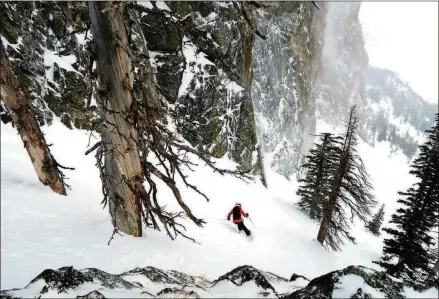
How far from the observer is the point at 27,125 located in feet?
24.3

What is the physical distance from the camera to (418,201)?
1797 cm

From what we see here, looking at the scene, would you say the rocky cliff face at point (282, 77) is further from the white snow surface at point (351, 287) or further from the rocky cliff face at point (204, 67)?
the white snow surface at point (351, 287)

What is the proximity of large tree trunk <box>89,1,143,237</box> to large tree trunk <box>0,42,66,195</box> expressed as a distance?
2355 mm

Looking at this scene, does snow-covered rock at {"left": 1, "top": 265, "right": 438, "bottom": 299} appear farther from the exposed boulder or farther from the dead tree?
the dead tree

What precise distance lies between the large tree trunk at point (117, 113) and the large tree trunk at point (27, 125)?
2.36 meters

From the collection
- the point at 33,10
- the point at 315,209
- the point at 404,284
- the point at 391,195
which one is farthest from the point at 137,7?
the point at 391,195

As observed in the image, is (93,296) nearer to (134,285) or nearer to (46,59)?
(134,285)

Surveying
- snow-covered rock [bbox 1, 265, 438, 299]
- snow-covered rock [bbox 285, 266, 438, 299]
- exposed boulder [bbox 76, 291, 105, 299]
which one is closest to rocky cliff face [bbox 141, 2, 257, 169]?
snow-covered rock [bbox 1, 265, 438, 299]

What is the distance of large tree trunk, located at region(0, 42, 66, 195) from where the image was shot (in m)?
6.86

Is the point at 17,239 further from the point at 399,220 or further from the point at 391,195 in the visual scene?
the point at 391,195

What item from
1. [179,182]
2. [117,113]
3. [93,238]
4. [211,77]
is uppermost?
[211,77]

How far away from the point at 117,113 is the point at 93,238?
2509mm

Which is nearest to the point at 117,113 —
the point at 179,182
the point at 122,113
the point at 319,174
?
the point at 122,113

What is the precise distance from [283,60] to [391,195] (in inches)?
3419
